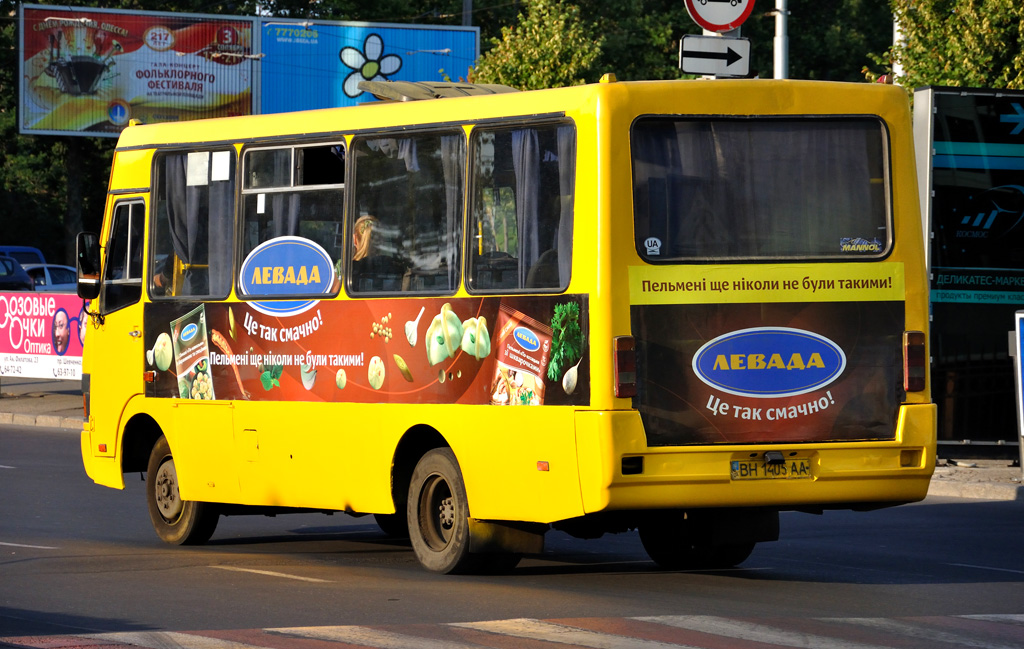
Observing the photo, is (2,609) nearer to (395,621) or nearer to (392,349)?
(395,621)

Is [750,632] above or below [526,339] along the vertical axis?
below

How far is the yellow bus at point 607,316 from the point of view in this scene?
978 cm

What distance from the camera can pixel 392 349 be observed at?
36.6 ft

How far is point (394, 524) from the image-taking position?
43.7 feet

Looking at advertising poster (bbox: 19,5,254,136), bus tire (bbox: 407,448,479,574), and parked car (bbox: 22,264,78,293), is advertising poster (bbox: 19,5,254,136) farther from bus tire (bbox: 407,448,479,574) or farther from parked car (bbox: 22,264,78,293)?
bus tire (bbox: 407,448,479,574)

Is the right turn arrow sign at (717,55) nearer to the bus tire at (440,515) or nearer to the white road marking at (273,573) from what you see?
the bus tire at (440,515)

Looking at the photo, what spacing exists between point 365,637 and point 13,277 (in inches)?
1568

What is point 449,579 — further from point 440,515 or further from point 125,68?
point 125,68

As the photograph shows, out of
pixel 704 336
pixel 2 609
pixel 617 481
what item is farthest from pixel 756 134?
pixel 2 609

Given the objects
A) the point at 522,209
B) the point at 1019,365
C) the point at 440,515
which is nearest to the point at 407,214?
the point at 522,209

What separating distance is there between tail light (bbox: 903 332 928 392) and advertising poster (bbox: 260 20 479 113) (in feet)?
134

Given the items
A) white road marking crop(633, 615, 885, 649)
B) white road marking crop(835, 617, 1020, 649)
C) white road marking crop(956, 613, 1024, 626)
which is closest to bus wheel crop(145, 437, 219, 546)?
white road marking crop(633, 615, 885, 649)

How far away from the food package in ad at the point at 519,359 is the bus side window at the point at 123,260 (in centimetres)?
412

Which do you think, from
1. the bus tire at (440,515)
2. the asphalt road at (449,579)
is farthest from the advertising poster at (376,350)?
the asphalt road at (449,579)
